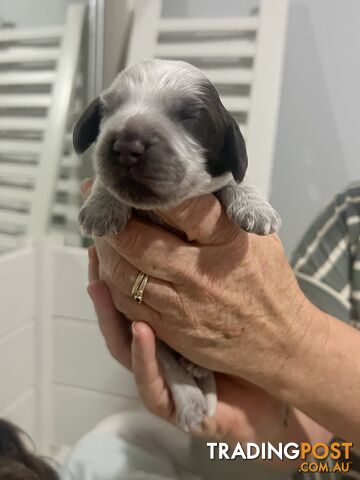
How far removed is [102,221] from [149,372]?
0.98 feet

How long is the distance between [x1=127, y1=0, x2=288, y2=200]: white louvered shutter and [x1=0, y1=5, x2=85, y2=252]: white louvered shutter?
0.24 metres

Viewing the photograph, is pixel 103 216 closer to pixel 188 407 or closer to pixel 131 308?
pixel 131 308

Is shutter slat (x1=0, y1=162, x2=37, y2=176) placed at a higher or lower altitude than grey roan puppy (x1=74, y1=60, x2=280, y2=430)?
lower

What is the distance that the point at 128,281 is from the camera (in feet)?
2.86

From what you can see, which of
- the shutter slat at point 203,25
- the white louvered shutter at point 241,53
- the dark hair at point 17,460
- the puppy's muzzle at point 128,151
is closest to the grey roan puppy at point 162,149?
the puppy's muzzle at point 128,151

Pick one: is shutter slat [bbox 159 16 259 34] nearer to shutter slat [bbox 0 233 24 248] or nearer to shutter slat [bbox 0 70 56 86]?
shutter slat [bbox 0 70 56 86]

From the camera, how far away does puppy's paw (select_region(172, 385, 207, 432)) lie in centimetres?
94

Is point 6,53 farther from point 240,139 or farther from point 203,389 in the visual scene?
point 203,389

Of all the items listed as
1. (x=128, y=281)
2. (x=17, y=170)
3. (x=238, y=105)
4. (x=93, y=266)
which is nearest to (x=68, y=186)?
(x=17, y=170)

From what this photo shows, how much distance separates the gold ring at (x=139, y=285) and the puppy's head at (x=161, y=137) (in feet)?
0.53

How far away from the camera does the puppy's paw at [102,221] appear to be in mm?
818

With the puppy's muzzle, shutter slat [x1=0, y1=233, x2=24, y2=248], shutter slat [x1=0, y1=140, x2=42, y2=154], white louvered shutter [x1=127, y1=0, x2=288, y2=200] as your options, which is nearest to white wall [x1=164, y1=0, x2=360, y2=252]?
white louvered shutter [x1=127, y1=0, x2=288, y2=200]

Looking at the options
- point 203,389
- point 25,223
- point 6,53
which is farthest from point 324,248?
point 6,53

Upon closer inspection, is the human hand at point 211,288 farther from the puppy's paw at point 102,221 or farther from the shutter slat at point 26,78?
the shutter slat at point 26,78
